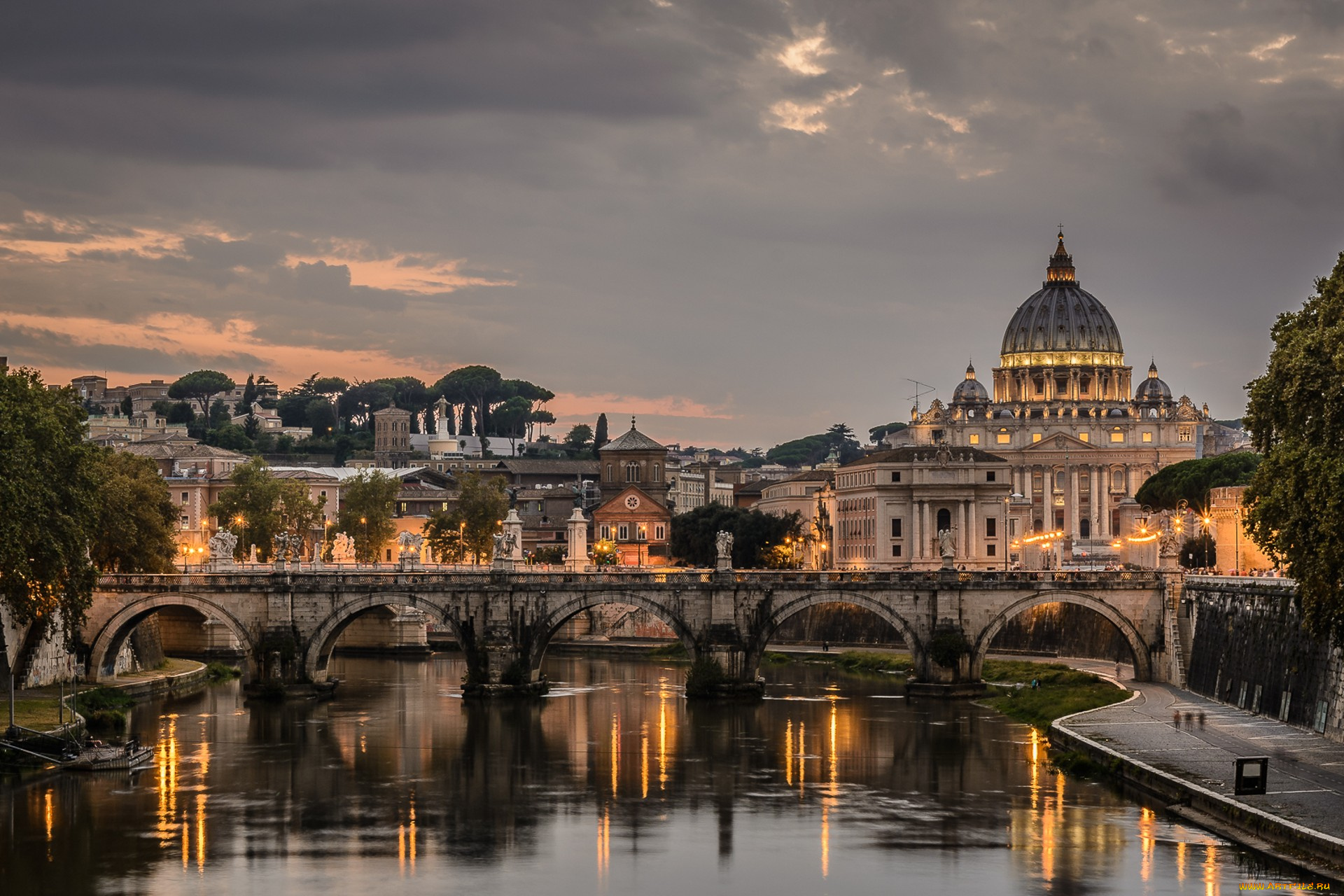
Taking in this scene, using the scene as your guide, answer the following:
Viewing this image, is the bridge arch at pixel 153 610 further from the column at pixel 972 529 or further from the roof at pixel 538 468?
the roof at pixel 538 468

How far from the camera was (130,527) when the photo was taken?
278 ft

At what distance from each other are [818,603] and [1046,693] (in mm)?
9961

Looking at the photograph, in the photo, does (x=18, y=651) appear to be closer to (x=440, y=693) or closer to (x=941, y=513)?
(x=440, y=693)

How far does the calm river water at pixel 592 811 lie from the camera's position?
43750 millimetres

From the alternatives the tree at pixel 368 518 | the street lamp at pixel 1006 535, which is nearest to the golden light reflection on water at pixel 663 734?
the tree at pixel 368 518

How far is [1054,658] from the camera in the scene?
306ft

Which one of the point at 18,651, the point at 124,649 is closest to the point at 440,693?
the point at 124,649

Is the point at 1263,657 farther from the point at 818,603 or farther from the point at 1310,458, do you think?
the point at 818,603

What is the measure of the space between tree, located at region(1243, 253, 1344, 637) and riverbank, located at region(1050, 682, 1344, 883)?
428 centimetres

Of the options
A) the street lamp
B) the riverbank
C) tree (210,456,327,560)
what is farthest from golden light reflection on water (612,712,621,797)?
the street lamp

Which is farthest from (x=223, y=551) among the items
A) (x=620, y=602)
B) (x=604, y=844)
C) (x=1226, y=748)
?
(x=1226, y=748)

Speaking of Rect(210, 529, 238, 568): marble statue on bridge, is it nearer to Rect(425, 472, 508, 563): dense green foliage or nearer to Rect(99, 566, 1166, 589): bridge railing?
Rect(99, 566, 1166, 589): bridge railing

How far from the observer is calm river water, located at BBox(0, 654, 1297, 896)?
144 feet

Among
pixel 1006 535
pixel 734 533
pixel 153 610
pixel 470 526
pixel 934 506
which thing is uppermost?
pixel 934 506
